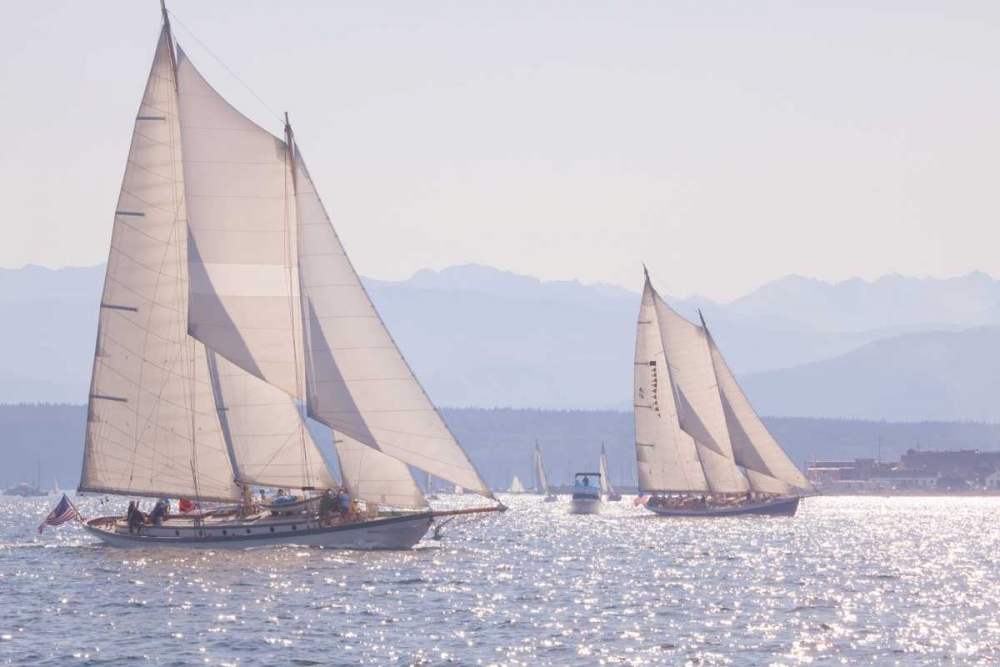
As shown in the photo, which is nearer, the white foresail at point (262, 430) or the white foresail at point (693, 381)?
the white foresail at point (262, 430)

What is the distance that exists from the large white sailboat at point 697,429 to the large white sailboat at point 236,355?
57.8 meters

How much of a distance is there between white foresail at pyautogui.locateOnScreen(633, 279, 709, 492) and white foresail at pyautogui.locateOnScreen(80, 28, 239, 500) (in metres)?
61.1

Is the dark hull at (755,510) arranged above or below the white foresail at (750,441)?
below

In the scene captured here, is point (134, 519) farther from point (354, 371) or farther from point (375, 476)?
point (354, 371)

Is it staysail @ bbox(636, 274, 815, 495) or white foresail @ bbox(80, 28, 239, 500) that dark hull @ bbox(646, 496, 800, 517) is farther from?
white foresail @ bbox(80, 28, 239, 500)

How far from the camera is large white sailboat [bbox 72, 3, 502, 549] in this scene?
229ft

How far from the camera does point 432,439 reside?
68.9 metres

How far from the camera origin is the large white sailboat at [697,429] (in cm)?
13125

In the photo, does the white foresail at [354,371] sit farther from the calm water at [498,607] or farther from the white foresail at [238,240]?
the calm water at [498,607]

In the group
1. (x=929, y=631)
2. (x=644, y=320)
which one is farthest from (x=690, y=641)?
(x=644, y=320)

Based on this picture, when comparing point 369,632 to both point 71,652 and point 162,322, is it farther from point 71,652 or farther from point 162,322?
point 162,322

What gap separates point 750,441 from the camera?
135375 mm

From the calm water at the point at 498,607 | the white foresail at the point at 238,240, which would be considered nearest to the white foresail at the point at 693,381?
the calm water at the point at 498,607

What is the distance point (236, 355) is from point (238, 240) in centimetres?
479
